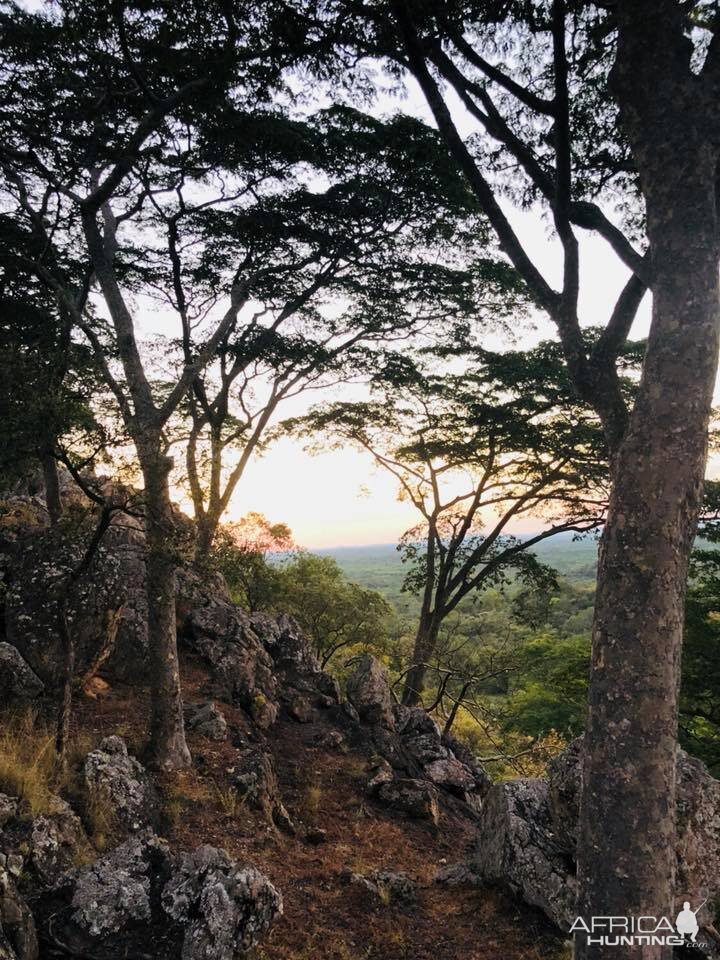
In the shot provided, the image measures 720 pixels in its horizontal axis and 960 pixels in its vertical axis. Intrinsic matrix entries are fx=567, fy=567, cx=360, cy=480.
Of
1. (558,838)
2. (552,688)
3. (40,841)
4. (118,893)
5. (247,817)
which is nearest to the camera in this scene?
(118,893)

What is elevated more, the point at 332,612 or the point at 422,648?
the point at 422,648

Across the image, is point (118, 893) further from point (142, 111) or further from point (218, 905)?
point (142, 111)

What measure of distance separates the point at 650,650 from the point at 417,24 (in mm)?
6022

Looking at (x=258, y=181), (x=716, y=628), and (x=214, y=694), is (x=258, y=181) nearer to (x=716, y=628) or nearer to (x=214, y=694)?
(x=214, y=694)

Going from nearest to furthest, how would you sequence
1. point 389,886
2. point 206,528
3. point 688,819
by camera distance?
point 688,819 → point 389,886 → point 206,528

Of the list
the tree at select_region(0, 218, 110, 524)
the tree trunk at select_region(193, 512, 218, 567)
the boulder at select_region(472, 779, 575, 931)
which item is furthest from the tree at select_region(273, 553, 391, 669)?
the boulder at select_region(472, 779, 575, 931)

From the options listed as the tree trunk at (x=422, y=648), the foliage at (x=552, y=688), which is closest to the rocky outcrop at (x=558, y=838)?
the tree trunk at (x=422, y=648)

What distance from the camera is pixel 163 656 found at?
7.74 m

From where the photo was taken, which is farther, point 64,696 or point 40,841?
point 64,696

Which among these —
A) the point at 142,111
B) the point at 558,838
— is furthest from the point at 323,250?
the point at 558,838

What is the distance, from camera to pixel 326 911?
5.50 m

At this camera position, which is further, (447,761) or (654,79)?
(447,761)

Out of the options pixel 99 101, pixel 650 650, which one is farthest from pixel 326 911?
pixel 99 101

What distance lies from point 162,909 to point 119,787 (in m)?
2.48
